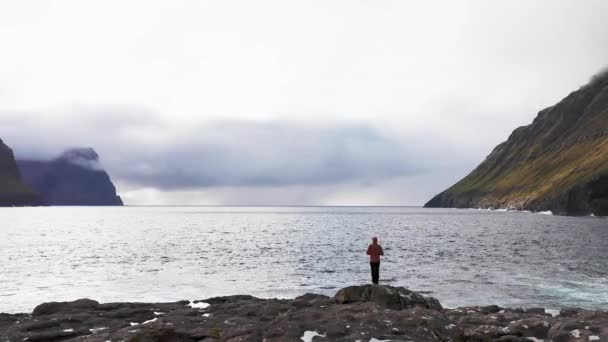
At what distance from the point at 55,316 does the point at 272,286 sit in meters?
21.5

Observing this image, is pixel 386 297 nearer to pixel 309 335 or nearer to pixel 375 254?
pixel 309 335

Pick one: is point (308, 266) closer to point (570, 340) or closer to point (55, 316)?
point (55, 316)

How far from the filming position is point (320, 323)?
22.5 metres

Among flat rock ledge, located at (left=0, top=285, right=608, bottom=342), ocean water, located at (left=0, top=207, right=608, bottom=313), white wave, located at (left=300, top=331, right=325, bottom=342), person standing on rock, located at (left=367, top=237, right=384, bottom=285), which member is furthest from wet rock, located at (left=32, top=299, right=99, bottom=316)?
person standing on rock, located at (left=367, top=237, right=384, bottom=285)

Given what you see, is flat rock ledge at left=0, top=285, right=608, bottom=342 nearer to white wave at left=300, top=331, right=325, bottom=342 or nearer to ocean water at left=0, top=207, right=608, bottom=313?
white wave at left=300, top=331, right=325, bottom=342

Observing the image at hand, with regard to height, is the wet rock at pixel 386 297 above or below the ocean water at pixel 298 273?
above

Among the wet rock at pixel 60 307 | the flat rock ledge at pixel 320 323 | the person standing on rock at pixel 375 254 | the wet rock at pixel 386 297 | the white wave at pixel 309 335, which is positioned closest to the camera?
the white wave at pixel 309 335

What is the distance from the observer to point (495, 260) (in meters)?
63.8

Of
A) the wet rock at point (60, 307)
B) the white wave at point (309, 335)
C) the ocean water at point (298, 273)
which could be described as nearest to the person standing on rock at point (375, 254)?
the ocean water at point (298, 273)

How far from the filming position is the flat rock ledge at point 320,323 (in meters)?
20.7

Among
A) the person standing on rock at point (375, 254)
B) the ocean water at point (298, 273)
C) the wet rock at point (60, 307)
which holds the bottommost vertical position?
the ocean water at point (298, 273)

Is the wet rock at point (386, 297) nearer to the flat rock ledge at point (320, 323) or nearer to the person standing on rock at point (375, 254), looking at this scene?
the flat rock ledge at point (320, 323)

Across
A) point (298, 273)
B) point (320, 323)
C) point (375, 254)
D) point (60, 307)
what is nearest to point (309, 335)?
point (320, 323)

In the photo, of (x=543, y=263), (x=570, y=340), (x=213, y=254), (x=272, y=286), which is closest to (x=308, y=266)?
(x=272, y=286)
